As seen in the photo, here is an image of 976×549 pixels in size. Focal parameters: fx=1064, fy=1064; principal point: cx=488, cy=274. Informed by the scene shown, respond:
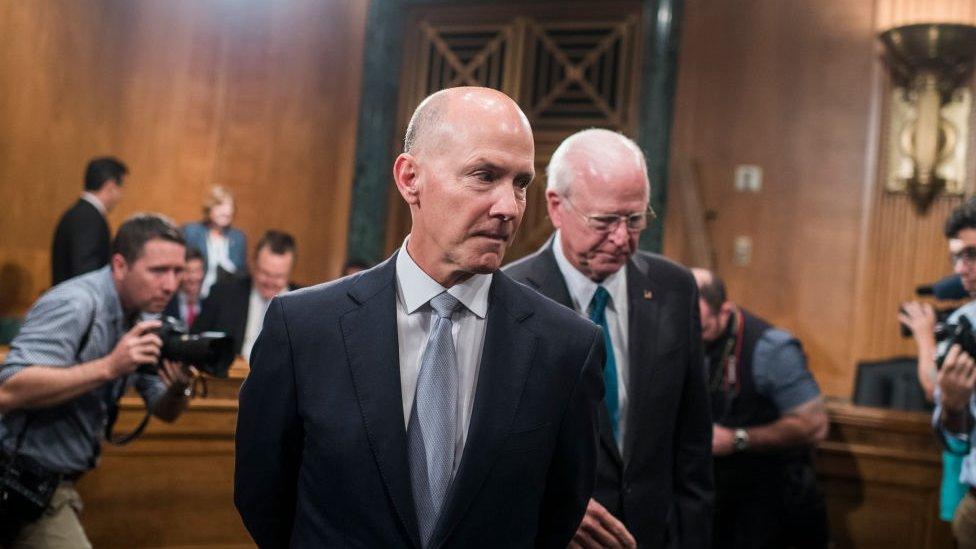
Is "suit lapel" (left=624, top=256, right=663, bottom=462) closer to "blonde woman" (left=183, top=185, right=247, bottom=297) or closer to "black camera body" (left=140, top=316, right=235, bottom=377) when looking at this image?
"black camera body" (left=140, top=316, right=235, bottom=377)

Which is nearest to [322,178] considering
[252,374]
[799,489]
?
[799,489]

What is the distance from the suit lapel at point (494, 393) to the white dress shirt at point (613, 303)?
650mm

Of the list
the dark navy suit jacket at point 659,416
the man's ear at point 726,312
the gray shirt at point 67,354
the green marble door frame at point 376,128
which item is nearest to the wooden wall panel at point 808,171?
the green marble door frame at point 376,128

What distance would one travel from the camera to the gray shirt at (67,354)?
2768mm

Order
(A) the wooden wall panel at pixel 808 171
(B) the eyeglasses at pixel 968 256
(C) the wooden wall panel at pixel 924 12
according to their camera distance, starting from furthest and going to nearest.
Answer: (A) the wooden wall panel at pixel 808 171 < (C) the wooden wall panel at pixel 924 12 < (B) the eyeglasses at pixel 968 256

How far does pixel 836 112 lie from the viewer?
21.2 ft

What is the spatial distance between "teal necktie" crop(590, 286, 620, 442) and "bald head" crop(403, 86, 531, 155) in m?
0.80

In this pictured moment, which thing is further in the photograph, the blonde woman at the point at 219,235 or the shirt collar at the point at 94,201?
the blonde woman at the point at 219,235

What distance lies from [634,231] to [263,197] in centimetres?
607

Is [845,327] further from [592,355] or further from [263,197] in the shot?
[592,355]

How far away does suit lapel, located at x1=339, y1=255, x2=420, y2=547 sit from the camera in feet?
5.12

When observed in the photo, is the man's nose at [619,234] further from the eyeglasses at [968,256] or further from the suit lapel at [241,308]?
the suit lapel at [241,308]

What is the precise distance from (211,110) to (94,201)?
202 centimetres

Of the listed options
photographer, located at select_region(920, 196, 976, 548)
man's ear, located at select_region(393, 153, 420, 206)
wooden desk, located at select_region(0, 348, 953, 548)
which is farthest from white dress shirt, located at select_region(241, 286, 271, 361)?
man's ear, located at select_region(393, 153, 420, 206)
